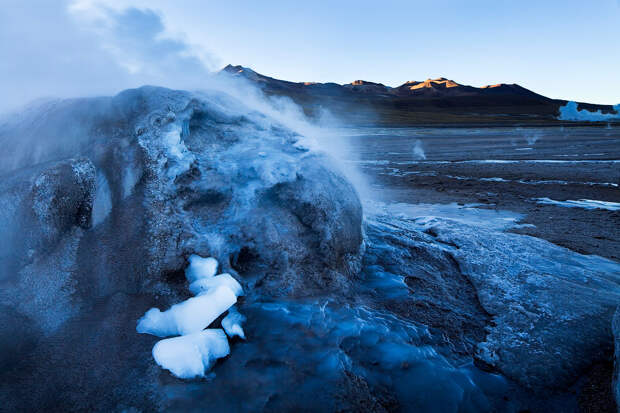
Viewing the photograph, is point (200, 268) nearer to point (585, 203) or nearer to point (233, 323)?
point (233, 323)

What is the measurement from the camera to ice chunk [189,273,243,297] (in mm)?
2451

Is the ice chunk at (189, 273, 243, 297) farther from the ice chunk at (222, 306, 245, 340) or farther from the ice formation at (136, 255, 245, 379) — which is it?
the ice chunk at (222, 306, 245, 340)

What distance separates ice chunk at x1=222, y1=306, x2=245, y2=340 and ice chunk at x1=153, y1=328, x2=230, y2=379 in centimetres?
14

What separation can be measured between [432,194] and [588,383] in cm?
578

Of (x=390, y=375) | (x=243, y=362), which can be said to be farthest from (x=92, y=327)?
(x=390, y=375)

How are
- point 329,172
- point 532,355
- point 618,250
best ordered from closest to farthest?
point 532,355
point 329,172
point 618,250

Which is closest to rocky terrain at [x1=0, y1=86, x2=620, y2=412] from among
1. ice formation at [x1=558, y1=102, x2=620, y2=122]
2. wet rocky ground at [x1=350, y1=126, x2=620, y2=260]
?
wet rocky ground at [x1=350, y1=126, x2=620, y2=260]

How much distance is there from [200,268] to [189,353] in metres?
0.75

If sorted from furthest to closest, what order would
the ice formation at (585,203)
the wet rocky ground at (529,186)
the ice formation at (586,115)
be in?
the ice formation at (586,115) → the ice formation at (585,203) → the wet rocky ground at (529,186)

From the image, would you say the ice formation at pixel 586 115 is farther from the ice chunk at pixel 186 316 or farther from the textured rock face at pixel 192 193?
the ice chunk at pixel 186 316

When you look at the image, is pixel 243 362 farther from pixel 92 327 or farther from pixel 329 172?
pixel 329 172

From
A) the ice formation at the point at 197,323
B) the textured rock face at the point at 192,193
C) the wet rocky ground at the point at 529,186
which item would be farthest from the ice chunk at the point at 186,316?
the wet rocky ground at the point at 529,186

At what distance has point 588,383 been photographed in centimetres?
204

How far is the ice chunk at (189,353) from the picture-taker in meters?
1.92
